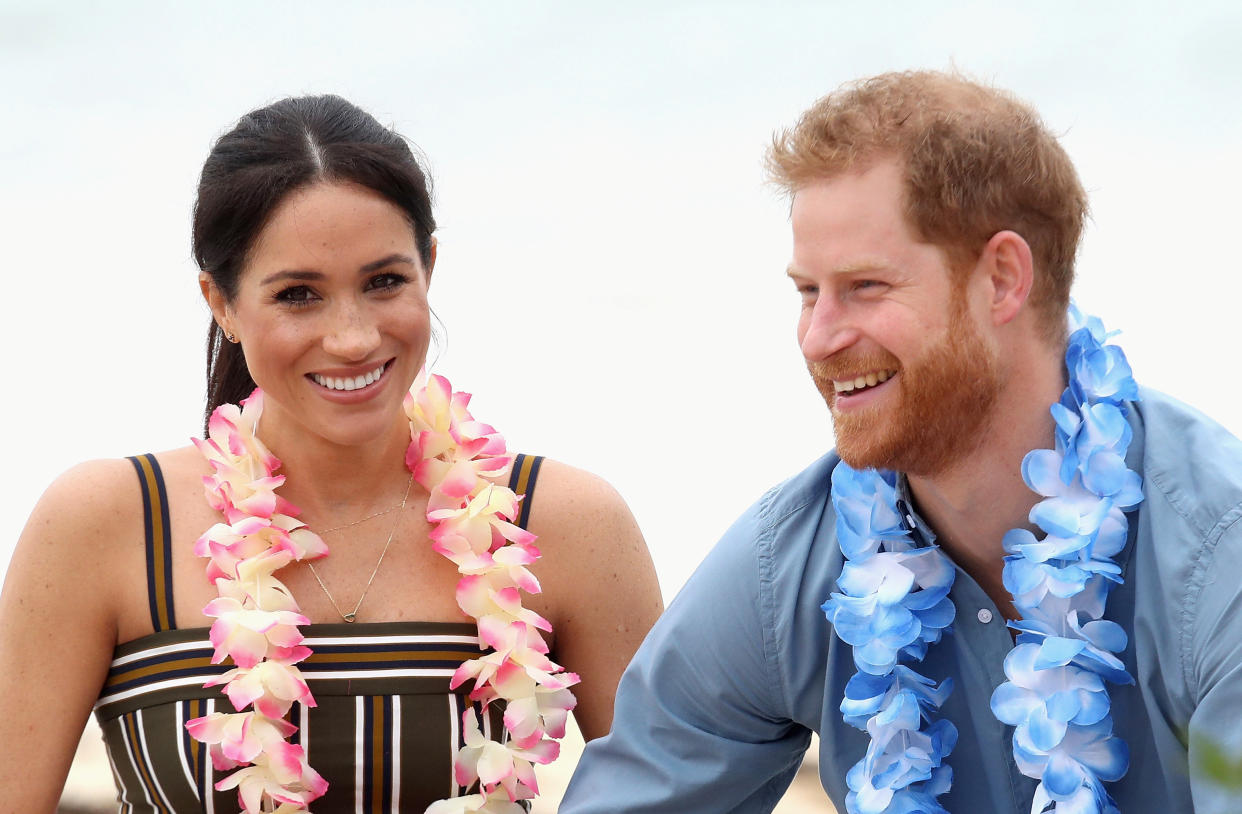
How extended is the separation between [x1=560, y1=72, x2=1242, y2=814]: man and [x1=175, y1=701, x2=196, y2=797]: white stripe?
23.5 inches

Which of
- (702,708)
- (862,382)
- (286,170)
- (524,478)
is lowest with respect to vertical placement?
(702,708)

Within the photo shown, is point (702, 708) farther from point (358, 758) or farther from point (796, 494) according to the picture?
point (358, 758)

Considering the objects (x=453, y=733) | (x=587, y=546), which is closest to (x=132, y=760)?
(x=453, y=733)

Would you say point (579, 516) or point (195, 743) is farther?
point (579, 516)

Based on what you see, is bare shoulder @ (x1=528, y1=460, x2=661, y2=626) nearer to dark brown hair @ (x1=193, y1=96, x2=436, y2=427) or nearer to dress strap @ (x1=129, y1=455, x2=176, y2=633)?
dark brown hair @ (x1=193, y1=96, x2=436, y2=427)

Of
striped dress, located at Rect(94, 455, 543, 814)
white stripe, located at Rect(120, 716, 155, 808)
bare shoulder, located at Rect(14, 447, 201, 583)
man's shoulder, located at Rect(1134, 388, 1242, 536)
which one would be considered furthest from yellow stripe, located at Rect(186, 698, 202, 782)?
man's shoulder, located at Rect(1134, 388, 1242, 536)

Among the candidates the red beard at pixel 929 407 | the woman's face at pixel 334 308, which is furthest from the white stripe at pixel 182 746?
the red beard at pixel 929 407

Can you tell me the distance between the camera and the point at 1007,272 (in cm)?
188

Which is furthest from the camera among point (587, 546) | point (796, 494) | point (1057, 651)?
point (587, 546)

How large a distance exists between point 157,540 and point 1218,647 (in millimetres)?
1600

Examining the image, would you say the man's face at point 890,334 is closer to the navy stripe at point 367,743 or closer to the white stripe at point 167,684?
the navy stripe at point 367,743

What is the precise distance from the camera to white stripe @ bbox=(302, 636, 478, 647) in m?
2.25

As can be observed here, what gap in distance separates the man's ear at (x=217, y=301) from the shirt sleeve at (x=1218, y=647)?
1.54m

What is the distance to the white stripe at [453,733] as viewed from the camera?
223 centimetres
